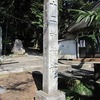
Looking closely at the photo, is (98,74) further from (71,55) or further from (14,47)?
(14,47)

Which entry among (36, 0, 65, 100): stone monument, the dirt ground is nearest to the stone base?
(36, 0, 65, 100): stone monument

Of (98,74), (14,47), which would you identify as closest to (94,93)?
(98,74)

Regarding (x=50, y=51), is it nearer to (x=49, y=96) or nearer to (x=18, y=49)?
(x=49, y=96)

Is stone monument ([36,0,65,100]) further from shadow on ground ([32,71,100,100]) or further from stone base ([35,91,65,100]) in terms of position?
shadow on ground ([32,71,100,100])

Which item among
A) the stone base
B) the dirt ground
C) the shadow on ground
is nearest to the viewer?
the stone base

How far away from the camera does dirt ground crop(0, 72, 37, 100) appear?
647 cm

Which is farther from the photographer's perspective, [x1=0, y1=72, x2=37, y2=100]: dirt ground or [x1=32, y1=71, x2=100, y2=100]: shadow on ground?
[x1=32, y1=71, x2=100, y2=100]: shadow on ground

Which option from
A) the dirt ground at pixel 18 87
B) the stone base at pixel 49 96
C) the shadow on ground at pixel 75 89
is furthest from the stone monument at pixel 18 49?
the stone base at pixel 49 96

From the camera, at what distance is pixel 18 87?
751 centimetres

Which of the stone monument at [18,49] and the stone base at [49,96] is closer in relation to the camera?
the stone base at [49,96]

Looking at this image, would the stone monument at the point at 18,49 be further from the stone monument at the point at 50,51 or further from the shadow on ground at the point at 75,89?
the stone monument at the point at 50,51

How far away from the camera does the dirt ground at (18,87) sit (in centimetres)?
647

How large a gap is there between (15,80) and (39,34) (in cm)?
1546

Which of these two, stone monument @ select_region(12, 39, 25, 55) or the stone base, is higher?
stone monument @ select_region(12, 39, 25, 55)
